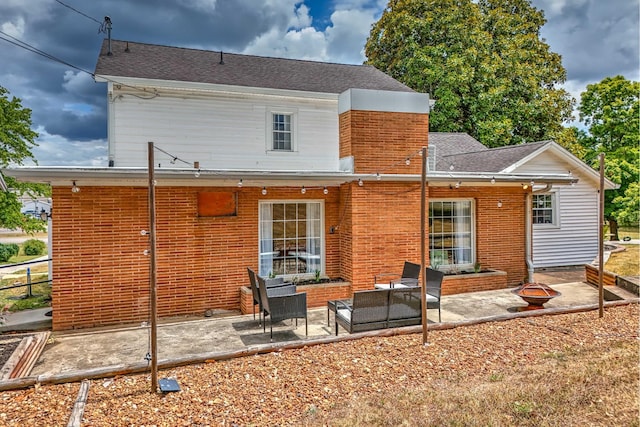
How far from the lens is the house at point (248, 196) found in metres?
8.25

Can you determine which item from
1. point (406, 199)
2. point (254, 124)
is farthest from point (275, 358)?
point (254, 124)

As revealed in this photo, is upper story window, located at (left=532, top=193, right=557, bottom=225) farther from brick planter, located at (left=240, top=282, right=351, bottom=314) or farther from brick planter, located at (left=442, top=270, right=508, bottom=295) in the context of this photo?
brick planter, located at (left=240, top=282, right=351, bottom=314)

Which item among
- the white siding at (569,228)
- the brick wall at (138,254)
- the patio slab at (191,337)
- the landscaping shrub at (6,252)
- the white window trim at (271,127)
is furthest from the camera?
the landscaping shrub at (6,252)

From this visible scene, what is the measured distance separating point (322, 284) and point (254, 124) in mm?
4921

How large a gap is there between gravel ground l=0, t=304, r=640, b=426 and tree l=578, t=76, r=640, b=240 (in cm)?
1902

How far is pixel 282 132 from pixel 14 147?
1269 centimetres

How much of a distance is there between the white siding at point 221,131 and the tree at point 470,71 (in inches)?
520

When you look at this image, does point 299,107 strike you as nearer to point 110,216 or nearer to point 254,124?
point 254,124

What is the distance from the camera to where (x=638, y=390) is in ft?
15.5

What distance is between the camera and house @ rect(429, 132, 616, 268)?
14.6 metres

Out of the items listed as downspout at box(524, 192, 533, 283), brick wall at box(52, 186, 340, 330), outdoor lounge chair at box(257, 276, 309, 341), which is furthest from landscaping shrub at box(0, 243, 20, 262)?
downspout at box(524, 192, 533, 283)

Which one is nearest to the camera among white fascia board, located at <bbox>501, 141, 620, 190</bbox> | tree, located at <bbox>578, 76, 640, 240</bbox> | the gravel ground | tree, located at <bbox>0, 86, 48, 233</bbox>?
the gravel ground

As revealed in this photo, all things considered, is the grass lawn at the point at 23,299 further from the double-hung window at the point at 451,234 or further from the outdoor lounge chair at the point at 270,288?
the double-hung window at the point at 451,234

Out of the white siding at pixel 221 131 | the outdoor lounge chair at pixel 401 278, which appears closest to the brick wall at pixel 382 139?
the white siding at pixel 221 131
